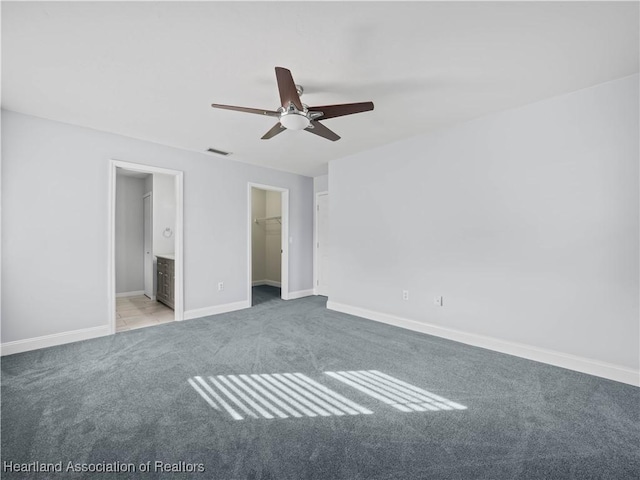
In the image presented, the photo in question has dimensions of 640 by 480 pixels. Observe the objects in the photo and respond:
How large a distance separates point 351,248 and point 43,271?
3767mm

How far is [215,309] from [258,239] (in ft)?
10.0

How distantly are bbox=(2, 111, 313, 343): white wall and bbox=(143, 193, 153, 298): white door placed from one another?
6.11 feet

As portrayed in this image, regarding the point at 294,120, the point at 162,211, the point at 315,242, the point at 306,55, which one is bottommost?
the point at 315,242

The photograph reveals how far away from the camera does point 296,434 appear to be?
1.74 metres

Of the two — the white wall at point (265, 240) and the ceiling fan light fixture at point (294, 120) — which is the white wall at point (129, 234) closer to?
the white wall at point (265, 240)

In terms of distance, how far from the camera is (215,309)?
443cm

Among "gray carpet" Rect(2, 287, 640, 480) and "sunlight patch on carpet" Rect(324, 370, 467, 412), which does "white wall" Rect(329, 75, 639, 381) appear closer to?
"gray carpet" Rect(2, 287, 640, 480)

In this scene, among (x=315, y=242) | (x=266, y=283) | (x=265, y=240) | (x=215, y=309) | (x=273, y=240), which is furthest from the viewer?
(x=265, y=240)

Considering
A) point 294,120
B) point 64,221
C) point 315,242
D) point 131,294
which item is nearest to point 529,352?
point 294,120

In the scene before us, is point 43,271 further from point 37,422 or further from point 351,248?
point 351,248

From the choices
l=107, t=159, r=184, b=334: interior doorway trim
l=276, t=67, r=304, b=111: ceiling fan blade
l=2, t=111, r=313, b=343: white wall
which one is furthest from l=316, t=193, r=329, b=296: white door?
l=276, t=67, r=304, b=111: ceiling fan blade

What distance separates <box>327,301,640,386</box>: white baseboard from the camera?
2.37 m

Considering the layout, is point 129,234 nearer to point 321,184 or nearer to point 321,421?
point 321,184

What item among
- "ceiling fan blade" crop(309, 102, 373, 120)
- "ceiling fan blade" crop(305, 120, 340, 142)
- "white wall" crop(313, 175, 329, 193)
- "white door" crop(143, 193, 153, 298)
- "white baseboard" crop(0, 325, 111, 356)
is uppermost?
"white wall" crop(313, 175, 329, 193)
